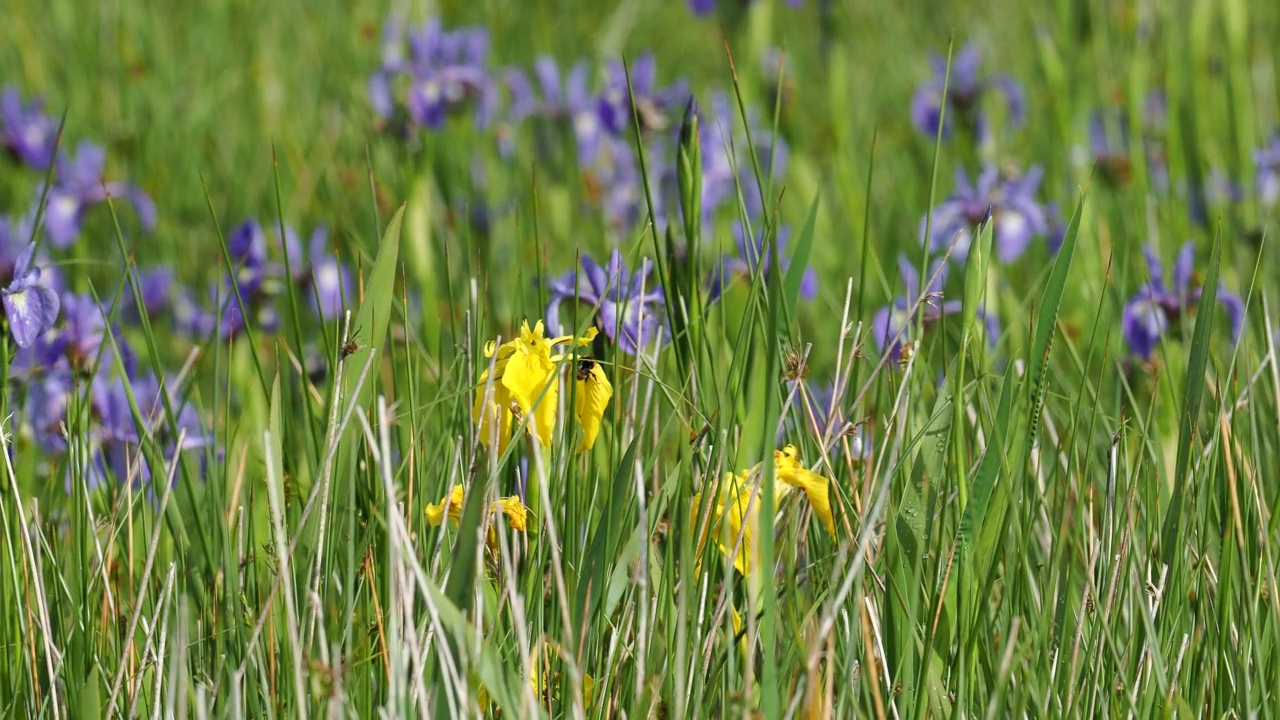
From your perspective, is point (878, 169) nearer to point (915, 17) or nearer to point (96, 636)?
point (915, 17)

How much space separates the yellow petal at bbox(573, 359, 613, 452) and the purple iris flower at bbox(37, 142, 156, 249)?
70.7 inches

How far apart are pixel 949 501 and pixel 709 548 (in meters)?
0.26

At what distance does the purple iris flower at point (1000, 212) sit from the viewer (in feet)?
8.56

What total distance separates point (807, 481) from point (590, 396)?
0.22 m

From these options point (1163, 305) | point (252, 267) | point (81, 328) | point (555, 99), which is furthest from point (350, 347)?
point (555, 99)

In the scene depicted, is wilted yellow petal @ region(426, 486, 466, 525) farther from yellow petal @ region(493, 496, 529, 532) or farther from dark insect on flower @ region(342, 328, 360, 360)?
dark insect on flower @ region(342, 328, 360, 360)

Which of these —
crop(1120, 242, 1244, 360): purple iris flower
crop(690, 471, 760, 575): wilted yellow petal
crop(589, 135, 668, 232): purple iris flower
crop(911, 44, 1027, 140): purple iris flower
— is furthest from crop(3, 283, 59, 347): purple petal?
crop(911, 44, 1027, 140): purple iris flower

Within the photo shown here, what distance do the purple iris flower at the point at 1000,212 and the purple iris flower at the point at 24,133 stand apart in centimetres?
182

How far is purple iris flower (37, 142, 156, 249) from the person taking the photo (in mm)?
2707

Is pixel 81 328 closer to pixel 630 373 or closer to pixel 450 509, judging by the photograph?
pixel 630 373

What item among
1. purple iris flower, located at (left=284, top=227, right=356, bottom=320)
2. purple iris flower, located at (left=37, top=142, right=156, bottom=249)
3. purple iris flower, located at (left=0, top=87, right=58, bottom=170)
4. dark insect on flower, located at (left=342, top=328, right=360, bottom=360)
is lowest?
dark insect on flower, located at (left=342, top=328, right=360, bottom=360)

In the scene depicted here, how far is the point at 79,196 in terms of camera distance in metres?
2.76

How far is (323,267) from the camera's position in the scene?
3.05 meters

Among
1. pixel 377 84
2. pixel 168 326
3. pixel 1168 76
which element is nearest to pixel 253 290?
pixel 168 326
